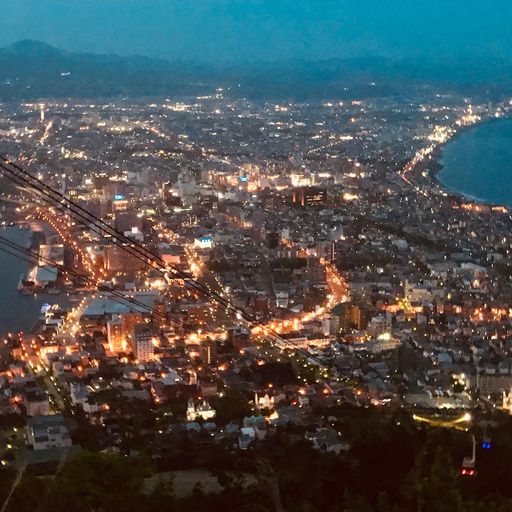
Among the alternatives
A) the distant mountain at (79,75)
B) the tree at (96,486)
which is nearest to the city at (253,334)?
the tree at (96,486)

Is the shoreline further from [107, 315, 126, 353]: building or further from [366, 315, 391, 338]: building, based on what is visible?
[107, 315, 126, 353]: building

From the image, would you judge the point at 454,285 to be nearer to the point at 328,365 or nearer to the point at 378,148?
the point at 328,365

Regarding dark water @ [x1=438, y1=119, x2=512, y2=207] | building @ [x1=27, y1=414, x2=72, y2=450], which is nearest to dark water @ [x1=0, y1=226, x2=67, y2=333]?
building @ [x1=27, y1=414, x2=72, y2=450]

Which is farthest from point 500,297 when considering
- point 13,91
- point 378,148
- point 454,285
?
point 13,91

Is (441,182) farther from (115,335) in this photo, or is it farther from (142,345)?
(142,345)

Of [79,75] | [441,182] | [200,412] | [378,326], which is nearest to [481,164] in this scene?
[441,182]

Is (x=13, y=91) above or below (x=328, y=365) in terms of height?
above

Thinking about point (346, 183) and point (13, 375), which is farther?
point (346, 183)
